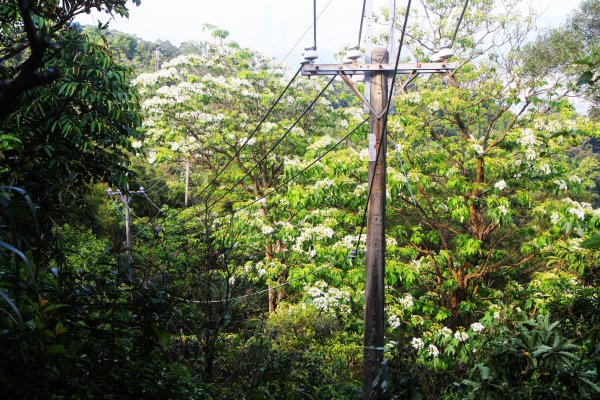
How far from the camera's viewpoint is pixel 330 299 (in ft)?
33.7

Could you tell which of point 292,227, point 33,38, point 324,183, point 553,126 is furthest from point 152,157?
point 33,38

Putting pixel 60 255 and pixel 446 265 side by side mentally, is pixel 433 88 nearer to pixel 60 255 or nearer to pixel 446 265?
pixel 446 265

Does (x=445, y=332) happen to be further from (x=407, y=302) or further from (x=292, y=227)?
(x=292, y=227)

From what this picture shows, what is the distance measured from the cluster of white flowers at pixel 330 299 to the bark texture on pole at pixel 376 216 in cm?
411

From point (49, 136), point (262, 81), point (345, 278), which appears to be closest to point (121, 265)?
point (49, 136)

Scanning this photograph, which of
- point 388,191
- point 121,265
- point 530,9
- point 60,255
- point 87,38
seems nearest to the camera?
point 60,255

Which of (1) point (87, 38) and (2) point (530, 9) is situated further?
(2) point (530, 9)

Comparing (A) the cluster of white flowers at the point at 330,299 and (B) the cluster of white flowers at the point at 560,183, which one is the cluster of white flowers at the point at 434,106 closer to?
(B) the cluster of white flowers at the point at 560,183

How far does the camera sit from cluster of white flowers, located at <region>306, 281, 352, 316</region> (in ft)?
33.5

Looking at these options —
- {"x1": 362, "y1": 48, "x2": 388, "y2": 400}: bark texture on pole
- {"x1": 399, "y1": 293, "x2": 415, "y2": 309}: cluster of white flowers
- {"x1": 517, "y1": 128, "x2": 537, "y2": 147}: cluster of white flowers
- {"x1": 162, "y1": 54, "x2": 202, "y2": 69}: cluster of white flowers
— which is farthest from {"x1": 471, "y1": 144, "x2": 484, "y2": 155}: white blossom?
{"x1": 162, "y1": 54, "x2": 202, "y2": 69}: cluster of white flowers

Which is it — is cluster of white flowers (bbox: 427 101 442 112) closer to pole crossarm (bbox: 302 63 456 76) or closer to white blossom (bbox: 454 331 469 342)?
white blossom (bbox: 454 331 469 342)

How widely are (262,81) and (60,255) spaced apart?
46.9 ft

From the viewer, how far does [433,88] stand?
12047 millimetres

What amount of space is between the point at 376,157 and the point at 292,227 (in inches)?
215
